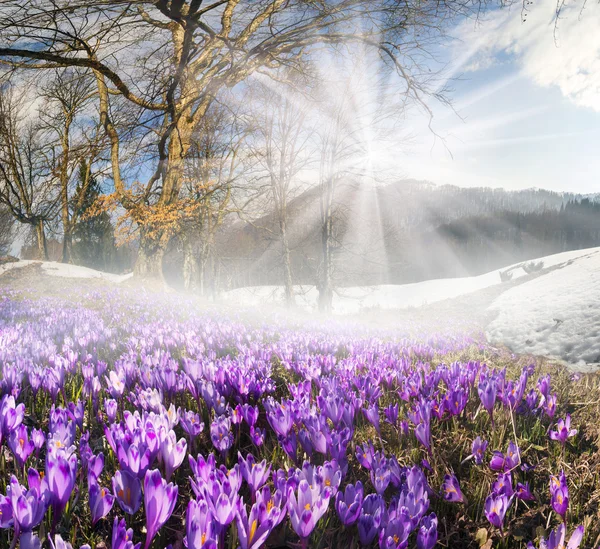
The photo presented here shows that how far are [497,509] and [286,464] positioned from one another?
0.60 meters

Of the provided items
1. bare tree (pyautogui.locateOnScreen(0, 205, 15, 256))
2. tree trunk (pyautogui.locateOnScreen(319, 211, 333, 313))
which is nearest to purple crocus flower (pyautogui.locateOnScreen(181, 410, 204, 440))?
tree trunk (pyautogui.locateOnScreen(319, 211, 333, 313))

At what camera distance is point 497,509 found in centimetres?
101

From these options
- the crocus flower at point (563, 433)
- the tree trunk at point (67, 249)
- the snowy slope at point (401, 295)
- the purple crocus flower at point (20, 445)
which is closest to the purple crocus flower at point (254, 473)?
the purple crocus flower at point (20, 445)

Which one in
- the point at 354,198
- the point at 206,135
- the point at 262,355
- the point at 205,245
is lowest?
the point at 262,355

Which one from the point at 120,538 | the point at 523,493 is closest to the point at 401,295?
the point at 523,493

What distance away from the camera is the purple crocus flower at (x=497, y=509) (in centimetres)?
99

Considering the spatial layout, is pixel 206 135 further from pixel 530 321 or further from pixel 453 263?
pixel 453 263

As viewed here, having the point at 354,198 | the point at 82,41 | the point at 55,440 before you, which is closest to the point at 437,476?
the point at 55,440

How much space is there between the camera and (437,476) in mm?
1309

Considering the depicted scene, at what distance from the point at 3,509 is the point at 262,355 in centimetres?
182

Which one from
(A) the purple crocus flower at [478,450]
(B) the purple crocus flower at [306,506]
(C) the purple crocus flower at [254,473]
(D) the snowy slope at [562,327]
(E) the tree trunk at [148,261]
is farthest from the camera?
(E) the tree trunk at [148,261]

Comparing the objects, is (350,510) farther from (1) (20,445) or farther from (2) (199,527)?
(1) (20,445)

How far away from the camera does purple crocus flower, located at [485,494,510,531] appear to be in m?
0.99

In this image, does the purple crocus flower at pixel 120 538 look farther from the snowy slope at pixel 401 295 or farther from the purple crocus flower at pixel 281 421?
the snowy slope at pixel 401 295
